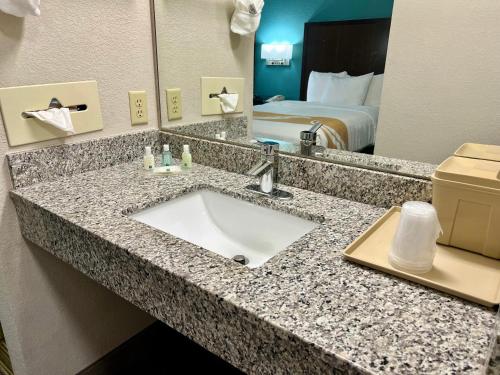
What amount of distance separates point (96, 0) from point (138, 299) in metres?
0.90

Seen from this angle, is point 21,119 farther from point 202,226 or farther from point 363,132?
point 363,132

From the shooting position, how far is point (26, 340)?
1131 mm

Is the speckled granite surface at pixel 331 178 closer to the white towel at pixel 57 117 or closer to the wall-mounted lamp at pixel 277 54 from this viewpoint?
the wall-mounted lamp at pixel 277 54

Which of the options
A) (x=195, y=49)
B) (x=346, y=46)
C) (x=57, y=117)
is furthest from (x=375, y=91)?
(x=57, y=117)

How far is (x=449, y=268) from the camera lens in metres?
0.65

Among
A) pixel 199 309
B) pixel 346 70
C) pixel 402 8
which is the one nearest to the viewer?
pixel 199 309

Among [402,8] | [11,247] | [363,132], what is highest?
[402,8]

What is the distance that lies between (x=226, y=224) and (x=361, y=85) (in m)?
0.56

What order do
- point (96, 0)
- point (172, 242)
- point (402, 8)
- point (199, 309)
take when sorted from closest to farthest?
point (199, 309), point (172, 242), point (402, 8), point (96, 0)

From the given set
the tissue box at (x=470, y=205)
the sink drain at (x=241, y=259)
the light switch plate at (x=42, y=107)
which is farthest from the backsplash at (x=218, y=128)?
the tissue box at (x=470, y=205)

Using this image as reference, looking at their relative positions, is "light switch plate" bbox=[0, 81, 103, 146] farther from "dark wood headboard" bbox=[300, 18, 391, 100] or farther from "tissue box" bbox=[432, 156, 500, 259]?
"tissue box" bbox=[432, 156, 500, 259]

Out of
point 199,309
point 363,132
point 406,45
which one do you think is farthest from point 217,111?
point 199,309

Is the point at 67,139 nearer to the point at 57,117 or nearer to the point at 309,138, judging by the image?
the point at 57,117

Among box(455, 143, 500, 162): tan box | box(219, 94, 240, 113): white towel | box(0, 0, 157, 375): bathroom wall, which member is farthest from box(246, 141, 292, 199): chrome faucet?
box(0, 0, 157, 375): bathroom wall
